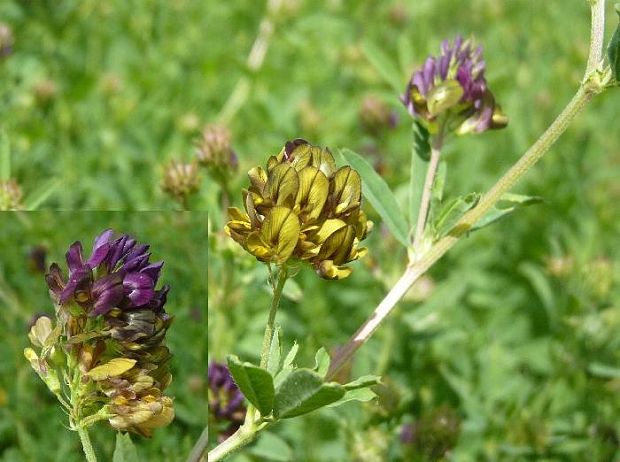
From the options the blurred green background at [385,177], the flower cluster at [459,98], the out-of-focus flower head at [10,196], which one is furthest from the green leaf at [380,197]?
the out-of-focus flower head at [10,196]

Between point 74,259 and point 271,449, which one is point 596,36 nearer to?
point 74,259

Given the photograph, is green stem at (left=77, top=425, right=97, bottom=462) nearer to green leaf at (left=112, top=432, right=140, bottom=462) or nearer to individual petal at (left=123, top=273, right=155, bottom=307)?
green leaf at (left=112, top=432, right=140, bottom=462)

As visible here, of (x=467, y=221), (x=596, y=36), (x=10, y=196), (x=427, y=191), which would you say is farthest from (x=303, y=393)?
(x=10, y=196)

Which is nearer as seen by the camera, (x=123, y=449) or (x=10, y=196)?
(x=123, y=449)

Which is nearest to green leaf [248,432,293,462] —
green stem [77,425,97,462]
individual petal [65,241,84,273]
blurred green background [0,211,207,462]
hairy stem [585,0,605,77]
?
blurred green background [0,211,207,462]

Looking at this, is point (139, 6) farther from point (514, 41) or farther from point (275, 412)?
point (275, 412)

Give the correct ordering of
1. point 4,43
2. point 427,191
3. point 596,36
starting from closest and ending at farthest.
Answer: point 596,36
point 427,191
point 4,43

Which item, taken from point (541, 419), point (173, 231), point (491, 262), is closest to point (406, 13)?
point (491, 262)
